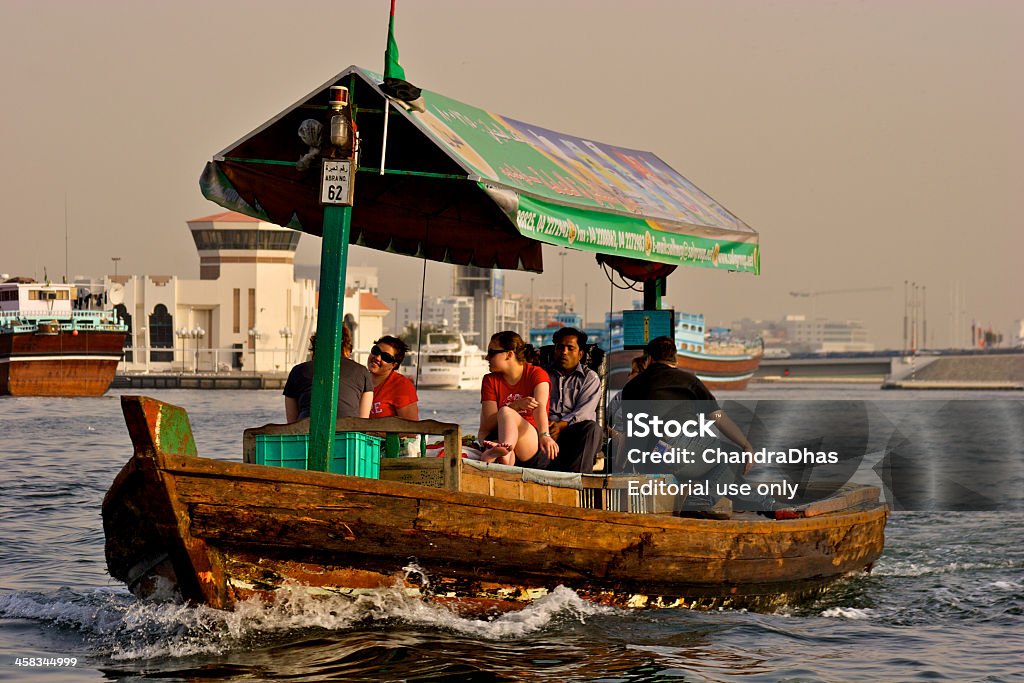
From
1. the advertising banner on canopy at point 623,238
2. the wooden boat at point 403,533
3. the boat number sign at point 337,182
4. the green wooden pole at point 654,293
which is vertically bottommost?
the wooden boat at point 403,533

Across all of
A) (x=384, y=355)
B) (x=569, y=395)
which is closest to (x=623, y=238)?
(x=569, y=395)

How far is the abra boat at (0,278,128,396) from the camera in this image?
2534 inches

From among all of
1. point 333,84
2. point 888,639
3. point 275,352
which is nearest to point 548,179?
point 333,84

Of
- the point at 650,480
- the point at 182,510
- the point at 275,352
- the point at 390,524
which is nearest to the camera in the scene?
the point at 182,510

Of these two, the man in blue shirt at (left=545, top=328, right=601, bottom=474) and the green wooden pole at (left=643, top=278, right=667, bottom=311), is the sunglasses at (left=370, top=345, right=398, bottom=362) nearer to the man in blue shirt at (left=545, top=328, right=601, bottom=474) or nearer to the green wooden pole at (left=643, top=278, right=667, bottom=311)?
the man in blue shirt at (left=545, top=328, right=601, bottom=474)

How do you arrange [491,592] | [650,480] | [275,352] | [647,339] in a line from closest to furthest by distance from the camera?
[491,592] → [650,480] → [647,339] → [275,352]

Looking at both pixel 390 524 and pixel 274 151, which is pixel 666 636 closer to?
pixel 390 524

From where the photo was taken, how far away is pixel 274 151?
32.9 ft

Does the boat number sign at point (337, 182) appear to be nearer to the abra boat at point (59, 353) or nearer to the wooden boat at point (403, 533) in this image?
the wooden boat at point (403, 533)

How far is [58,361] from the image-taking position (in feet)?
215

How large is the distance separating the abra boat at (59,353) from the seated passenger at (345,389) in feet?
190

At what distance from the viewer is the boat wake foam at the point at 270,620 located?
8.46 metres

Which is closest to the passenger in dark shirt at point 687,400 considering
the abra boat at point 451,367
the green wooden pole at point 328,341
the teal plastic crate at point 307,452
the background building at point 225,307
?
Result: the teal plastic crate at point 307,452

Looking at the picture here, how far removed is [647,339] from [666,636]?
4643 mm
